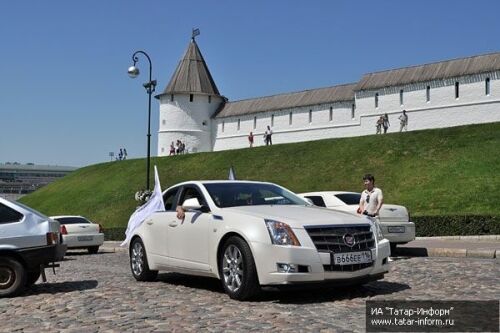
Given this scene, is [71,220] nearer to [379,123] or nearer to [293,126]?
[379,123]

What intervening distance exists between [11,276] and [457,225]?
47.5 ft

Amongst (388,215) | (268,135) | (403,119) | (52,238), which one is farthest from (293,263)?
(268,135)

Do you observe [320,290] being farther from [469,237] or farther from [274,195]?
[469,237]

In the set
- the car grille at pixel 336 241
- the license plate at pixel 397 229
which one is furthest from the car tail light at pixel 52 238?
the license plate at pixel 397 229

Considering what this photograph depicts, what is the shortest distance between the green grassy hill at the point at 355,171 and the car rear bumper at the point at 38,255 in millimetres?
16544

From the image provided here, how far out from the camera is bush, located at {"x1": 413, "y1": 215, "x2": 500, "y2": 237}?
18469mm

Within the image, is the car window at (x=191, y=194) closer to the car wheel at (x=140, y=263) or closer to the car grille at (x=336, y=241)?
the car wheel at (x=140, y=263)

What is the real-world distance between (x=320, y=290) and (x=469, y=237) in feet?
37.7

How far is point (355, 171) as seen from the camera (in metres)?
35.6

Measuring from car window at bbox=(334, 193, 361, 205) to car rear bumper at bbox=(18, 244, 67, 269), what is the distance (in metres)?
7.58

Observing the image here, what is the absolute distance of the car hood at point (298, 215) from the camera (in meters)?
7.39

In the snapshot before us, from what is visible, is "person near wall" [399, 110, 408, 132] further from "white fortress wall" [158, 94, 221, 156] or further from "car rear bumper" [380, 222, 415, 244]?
"car rear bumper" [380, 222, 415, 244]

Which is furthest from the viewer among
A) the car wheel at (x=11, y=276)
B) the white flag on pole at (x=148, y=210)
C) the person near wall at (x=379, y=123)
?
the person near wall at (x=379, y=123)

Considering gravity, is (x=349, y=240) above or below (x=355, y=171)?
below
